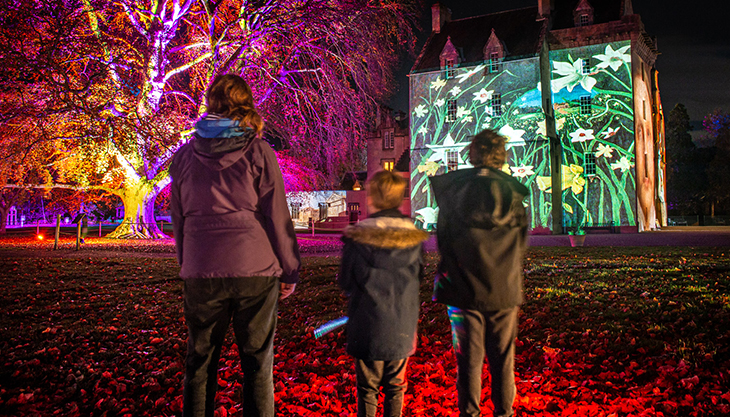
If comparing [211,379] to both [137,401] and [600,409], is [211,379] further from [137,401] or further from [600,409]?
[600,409]

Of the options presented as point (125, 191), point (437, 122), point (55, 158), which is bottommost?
point (125, 191)

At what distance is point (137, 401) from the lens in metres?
3.79

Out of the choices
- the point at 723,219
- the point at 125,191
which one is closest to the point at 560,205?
the point at 125,191

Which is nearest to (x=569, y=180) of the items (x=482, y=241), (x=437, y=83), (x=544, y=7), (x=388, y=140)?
(x=437, y=83)

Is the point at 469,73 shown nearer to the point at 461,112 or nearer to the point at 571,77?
the point at 461,112

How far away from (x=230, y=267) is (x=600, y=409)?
2.93 m

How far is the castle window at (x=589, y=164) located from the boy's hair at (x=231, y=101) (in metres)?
31.8

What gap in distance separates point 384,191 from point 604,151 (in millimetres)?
31184

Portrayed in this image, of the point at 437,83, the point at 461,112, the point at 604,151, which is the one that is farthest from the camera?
the point at 437,83

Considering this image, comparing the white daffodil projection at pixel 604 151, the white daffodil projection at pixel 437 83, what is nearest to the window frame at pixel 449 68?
the white daffodil projection at pixel 437 83

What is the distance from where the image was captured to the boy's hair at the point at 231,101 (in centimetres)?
263

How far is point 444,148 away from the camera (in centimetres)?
3312

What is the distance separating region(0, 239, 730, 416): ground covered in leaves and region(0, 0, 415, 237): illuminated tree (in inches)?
297

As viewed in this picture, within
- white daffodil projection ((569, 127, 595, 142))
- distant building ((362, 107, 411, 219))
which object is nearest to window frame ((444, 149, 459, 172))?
white daffodil projection ((569, 127, 595, 142))
